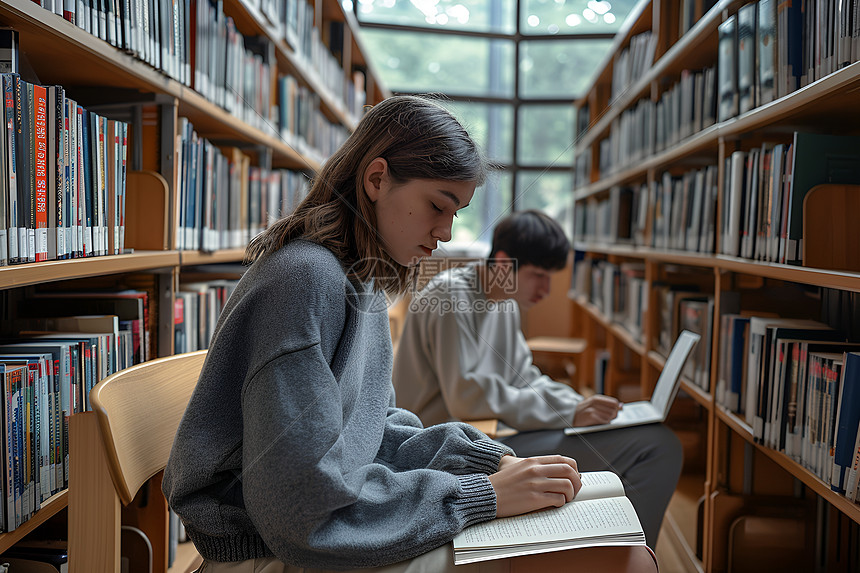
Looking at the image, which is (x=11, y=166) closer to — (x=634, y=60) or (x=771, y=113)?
(x=771, y=113)

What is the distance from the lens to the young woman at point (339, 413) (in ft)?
2.30

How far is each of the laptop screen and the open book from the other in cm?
Answer: 90

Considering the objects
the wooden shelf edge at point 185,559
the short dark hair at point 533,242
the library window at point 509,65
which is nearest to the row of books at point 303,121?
the short dark hair at point 533,242

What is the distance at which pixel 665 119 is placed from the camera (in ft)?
7.88

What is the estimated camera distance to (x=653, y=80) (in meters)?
2.48

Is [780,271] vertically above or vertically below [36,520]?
above

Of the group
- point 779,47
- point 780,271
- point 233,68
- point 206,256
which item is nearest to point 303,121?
point 233,68

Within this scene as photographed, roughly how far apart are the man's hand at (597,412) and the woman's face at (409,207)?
93cm

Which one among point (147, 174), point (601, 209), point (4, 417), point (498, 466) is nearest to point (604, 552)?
point (498, 466)

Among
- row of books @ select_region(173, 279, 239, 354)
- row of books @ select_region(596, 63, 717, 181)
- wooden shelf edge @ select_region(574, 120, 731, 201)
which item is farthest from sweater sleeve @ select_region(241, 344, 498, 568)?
row of books @ select_region(596, 63, 717, 181)

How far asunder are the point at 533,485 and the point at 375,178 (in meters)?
0.48

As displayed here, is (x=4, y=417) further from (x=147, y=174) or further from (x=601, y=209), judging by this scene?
(x=601, y=209)

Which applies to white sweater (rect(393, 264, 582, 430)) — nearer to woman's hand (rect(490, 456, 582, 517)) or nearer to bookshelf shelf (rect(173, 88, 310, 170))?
bookshelf shelf (rect(173, 88, 310, 170))

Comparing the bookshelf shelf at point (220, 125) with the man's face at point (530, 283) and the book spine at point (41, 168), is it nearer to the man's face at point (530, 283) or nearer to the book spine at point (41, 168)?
the book spine at point (41, 168)
